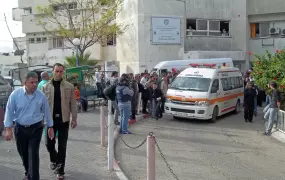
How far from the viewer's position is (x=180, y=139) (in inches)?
462

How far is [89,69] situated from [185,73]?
5.31 meters

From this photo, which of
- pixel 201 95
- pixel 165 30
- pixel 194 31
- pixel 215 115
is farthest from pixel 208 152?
pixel 194 31

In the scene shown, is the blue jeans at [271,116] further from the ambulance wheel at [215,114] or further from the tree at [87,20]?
the tree at [87,20]

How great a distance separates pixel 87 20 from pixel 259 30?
46.8ft

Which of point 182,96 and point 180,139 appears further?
point 182,96

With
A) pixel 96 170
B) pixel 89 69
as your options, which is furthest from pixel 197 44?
pixel 96 170

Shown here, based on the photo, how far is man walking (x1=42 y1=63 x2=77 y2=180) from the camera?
6.89m

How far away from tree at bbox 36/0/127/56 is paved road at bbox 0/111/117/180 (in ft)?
63.3

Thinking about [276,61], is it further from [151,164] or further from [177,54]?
[177,54]

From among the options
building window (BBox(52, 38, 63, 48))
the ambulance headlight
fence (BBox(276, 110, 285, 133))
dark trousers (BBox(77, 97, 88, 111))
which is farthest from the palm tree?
building window (BBox(52, 38, 63, 48))

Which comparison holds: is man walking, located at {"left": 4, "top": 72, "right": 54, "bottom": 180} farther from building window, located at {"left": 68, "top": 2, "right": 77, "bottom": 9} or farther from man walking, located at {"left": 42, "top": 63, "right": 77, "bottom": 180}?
building window, located at {"left": 68, "top": 2, "right": 77, "bottom": 9}

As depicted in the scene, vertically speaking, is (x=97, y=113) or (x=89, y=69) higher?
(x=89, y=69)

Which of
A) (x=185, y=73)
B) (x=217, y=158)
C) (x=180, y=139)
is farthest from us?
(x=185, y=73)

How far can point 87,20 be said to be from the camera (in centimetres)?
3128
